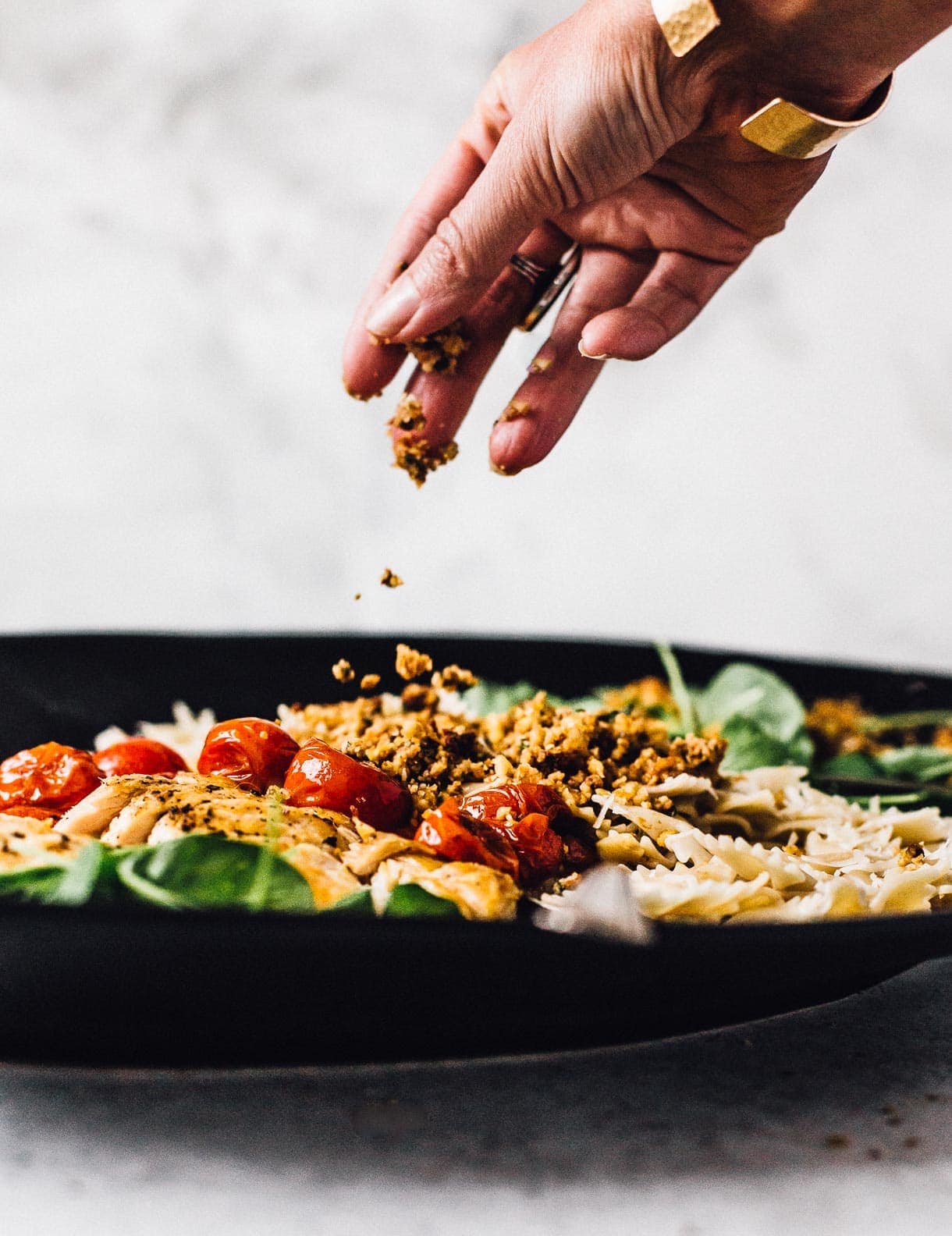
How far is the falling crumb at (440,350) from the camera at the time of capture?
238cm

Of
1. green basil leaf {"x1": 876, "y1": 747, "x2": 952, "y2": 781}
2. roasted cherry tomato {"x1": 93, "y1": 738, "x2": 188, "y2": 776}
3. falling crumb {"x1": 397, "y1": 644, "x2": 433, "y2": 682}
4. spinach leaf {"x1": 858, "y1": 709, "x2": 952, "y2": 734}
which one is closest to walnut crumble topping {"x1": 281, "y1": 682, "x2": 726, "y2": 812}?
falling crumb {"x1": 397, "y1": 644, "x2": 433, "y2": 682}

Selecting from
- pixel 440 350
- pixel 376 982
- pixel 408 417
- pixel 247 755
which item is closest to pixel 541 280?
pixel 440 350

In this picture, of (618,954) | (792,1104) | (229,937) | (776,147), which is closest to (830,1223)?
(792,1104)

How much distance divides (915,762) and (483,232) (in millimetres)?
1686

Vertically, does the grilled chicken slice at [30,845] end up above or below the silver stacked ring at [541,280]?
below

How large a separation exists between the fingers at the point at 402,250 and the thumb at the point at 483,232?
0.30 m

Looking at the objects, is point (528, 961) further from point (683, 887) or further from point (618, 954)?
point (683, 887)

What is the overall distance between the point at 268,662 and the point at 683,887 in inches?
65.4

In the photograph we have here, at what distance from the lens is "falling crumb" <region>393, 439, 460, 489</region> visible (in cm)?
230

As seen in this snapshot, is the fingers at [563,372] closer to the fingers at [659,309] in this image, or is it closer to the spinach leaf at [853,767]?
the fingers at [659,309]

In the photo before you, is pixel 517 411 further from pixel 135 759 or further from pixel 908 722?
pixel 908 722

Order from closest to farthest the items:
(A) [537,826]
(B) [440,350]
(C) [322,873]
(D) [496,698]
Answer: (C) [322,873], (A) [537,826], (B) [440,350], (D) [496,698]

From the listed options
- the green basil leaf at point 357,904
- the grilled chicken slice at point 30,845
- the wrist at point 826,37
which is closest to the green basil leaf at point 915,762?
the wrist at point 826,37

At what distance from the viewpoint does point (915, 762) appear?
2.88m
